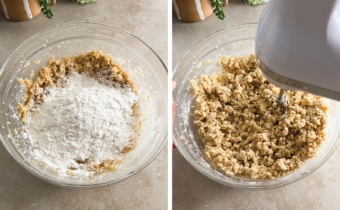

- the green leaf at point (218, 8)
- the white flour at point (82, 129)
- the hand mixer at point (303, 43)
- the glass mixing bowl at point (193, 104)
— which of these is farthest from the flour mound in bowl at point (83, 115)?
the hand mixer at point (303, 43)

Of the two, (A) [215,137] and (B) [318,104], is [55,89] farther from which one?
(B) [318,104]

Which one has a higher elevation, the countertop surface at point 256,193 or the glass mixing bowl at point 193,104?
the glass mixing bowl at point 193,104

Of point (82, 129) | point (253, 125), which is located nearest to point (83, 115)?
point (82, 129)

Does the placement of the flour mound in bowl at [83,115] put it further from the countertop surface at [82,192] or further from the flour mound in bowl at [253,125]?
the flour mound in bowl at [253,125]

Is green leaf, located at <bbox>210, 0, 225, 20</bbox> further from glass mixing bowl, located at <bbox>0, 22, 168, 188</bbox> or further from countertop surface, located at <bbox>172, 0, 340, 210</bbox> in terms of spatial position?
countertop surface, located at <bbox>172, 0, 340, 210</bbox>

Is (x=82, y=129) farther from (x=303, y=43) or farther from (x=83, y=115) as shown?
(x=303, y=43)

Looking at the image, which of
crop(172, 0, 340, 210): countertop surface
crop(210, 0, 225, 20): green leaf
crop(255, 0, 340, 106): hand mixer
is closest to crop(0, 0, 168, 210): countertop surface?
crop(172, 0, 340, 210): countertop surface
